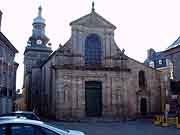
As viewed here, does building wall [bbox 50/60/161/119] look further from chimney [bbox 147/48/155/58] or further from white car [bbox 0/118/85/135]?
white car [bbox 0/118/85/135]

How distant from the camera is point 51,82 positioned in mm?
31031

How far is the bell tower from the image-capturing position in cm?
4669

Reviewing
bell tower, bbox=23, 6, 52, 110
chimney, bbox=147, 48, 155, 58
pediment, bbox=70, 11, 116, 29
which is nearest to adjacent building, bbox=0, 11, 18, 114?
pediment, bbox=70, 11, 116, 29

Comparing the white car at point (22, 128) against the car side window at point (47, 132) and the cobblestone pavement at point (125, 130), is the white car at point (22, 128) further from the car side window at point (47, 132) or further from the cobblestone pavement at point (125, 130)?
the cobblestone pavement at point (125, 130)

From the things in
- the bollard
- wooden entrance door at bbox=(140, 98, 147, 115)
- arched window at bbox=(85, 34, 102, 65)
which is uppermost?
arched window at bbox=(85, 34, 102, 65)

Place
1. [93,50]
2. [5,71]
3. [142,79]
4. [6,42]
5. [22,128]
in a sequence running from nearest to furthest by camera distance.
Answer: [22,128] → [6,42] → [5,71] → [93,50] → [142,79]

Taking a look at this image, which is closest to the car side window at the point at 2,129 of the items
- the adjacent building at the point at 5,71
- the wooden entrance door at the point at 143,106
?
the adjacent building at the point at 5,71

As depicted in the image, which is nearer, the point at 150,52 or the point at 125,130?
the point at 125,130

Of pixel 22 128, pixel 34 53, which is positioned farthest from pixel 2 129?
pixel 34 53

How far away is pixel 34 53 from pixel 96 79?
24712 mm

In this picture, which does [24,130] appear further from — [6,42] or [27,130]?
[6,42]

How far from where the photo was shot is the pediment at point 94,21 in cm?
3058

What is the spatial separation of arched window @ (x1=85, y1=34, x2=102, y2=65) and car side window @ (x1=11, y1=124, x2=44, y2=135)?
24.7 m

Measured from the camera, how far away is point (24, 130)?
607 centimetres
